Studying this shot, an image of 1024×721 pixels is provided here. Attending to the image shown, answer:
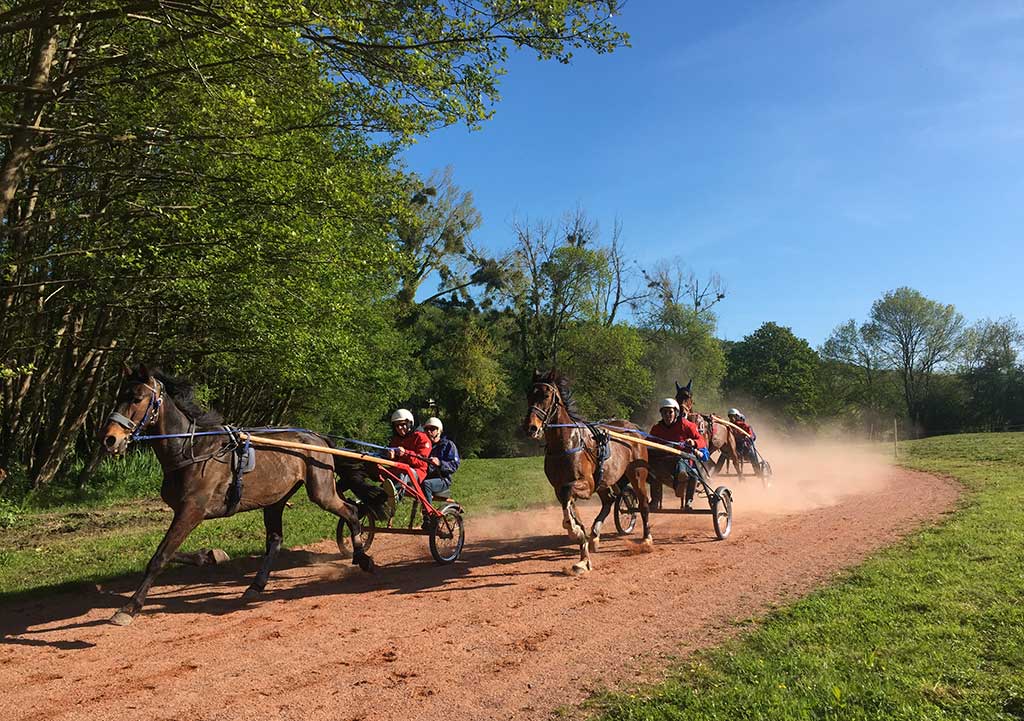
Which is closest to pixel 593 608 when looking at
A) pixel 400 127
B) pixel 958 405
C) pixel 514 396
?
pixel 400 127

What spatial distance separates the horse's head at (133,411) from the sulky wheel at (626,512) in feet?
23.0

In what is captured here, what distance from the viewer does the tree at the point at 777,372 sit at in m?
59.2

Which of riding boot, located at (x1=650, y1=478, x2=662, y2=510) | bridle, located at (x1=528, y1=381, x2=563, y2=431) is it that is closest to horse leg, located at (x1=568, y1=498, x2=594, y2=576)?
bridle, located at (x1=528, y1=381, x2=563, y2=431)

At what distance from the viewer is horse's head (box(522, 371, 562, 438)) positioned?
8.14 m

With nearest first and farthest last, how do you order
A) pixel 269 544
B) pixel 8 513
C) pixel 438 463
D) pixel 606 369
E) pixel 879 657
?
pixel 879 657 → pixel 269 544 → pixel 438 463 → pixel 8 513 → pixel 606 369

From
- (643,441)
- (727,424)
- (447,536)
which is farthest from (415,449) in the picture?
(727,424)

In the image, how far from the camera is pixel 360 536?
877 cm

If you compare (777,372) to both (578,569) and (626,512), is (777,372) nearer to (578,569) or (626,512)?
(626,512)

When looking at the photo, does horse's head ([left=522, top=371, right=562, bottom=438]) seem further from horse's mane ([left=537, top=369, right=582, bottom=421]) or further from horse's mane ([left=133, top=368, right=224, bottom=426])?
horse's mane ([left=133, top=368, right=224, bottom=426])

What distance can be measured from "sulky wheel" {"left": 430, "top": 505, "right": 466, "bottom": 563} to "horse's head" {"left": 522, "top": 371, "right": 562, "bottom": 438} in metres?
1.95

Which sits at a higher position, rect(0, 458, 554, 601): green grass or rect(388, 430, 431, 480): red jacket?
rect(388, 430, 431, 480): red jacket

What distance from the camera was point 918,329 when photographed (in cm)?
6475

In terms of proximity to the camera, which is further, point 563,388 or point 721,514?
point 721,514

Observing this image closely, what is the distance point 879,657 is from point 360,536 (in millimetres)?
6155
